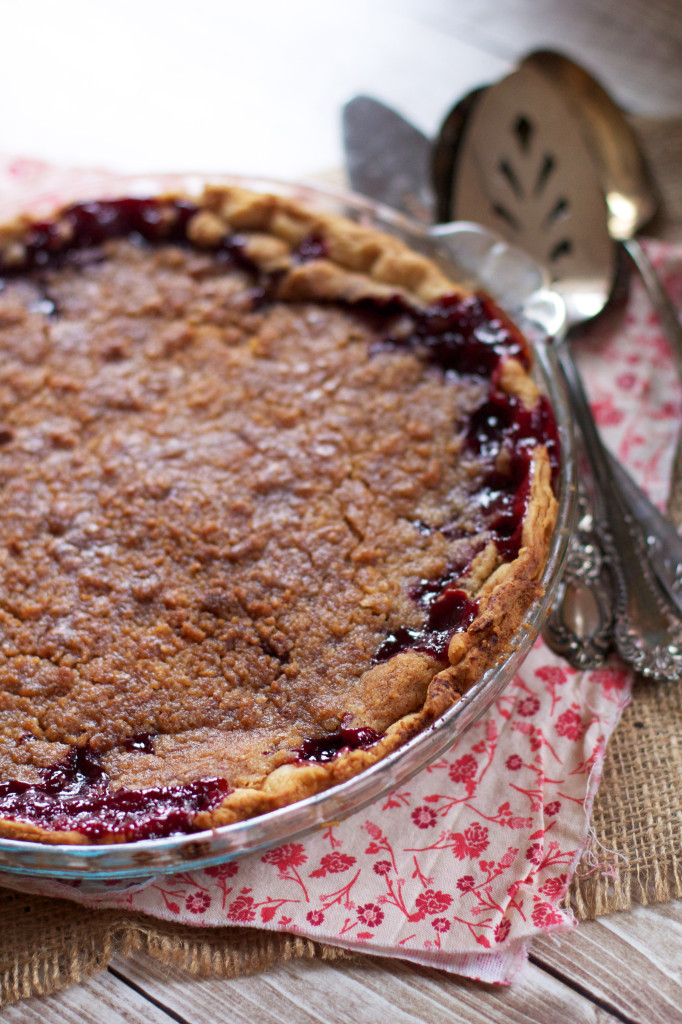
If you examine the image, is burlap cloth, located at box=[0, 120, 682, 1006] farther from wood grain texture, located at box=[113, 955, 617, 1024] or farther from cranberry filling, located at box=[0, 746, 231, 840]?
cranberry filling, located at box=[0, 746, 231, 840]

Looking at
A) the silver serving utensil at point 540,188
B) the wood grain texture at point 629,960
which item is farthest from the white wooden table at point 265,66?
the wood grain texture at point 629,960

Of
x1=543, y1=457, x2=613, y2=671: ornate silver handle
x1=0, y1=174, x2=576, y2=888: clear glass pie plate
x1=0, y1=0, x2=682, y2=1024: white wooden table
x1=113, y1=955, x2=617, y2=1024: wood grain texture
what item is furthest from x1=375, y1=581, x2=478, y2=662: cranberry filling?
x1=0, y1=0, x2=682, y2=1024: white wooden table

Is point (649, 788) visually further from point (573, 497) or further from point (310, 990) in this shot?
point (310, 990)

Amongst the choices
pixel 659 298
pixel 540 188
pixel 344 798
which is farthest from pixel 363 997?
pixel 540 188

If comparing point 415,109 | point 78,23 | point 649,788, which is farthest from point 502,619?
point 78,23

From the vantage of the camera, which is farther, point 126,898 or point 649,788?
point 649,788

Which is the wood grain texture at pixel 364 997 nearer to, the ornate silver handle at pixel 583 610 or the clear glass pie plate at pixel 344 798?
the clear glass pie plate at pixel 344 798

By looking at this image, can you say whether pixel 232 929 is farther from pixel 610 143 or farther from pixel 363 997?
pixel 610 143
